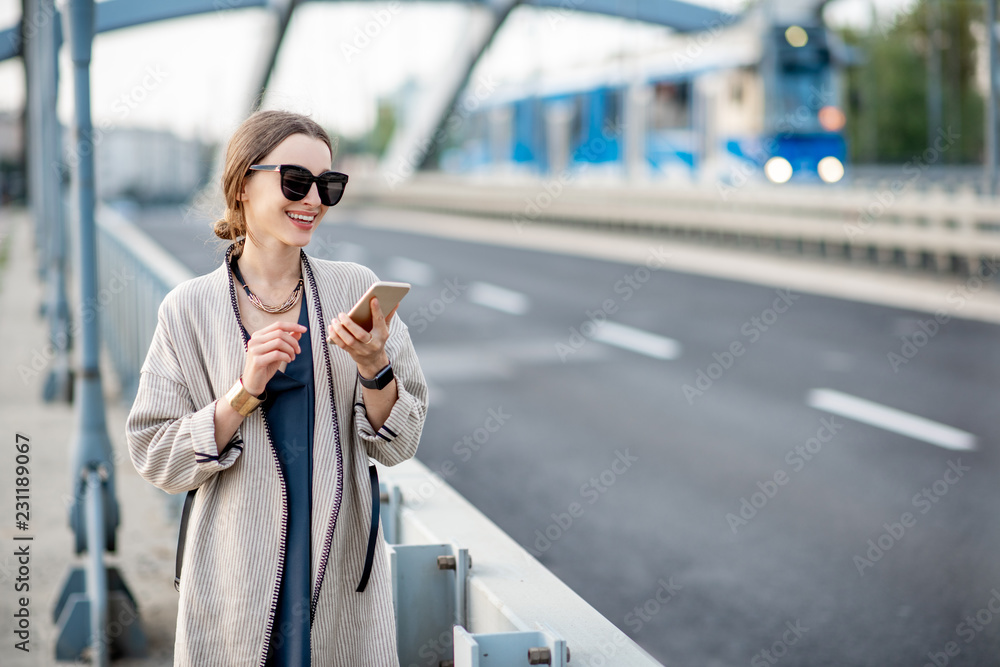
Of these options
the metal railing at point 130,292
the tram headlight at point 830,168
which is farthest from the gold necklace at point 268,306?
the tram headlight at point 830,168

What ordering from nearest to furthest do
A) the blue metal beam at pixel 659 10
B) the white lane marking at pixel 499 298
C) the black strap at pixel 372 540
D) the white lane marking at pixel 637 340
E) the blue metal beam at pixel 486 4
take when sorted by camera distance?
the black strap at pixel 372 540
the white lane marking at pixel 637 340
the white lane marking at pixel 499 298
the blue metal beam at pixel 486 4
the blue metal beam at pixel 659 10

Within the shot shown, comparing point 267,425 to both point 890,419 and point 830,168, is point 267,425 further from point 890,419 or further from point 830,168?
point 830,168

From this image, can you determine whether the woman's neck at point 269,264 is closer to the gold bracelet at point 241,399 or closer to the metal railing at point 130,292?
the gold bracelet at point 241,399

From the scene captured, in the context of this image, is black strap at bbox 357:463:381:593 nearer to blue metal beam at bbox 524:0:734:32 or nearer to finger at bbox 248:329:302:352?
finger at bbox 248:329:302:352

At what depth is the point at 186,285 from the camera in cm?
198

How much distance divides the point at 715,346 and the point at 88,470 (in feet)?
22.7

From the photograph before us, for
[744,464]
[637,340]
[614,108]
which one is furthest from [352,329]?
[614,108]

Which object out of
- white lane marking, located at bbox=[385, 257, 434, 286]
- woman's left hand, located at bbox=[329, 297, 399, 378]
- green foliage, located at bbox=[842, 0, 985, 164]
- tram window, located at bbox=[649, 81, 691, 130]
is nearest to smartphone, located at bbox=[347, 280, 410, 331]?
woman's left hand, located at bbox=[329, 297, 399, 378]

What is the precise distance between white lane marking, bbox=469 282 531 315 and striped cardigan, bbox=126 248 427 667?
444 inches

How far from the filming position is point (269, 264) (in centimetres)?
199

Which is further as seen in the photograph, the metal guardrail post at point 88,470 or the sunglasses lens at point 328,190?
the metal guardrail post at point 88,470

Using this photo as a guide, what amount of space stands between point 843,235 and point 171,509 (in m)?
12.4

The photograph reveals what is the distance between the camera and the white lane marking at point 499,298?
44.8 ft

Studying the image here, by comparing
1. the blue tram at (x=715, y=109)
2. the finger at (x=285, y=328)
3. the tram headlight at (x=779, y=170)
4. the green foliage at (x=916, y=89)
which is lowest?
the finger at (x=285, y=328)
